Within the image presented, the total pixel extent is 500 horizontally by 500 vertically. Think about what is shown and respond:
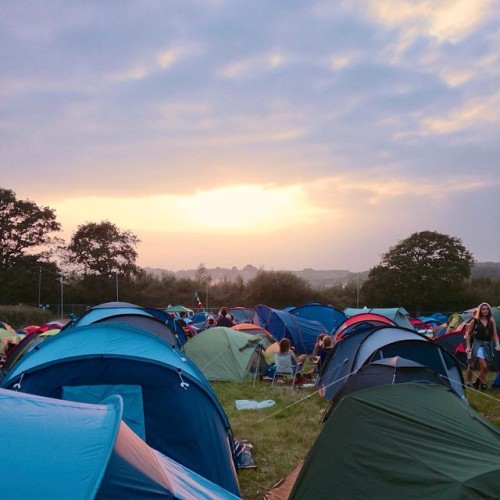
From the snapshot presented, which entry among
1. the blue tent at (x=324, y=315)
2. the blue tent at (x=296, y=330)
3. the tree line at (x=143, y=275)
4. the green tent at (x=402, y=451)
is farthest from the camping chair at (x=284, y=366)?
the tree line at (x=143, y=275)

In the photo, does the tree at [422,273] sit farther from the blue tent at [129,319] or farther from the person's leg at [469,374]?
the blue tent at [129,319]

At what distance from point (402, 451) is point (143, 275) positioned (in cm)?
4295

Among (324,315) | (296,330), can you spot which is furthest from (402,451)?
(324,315)

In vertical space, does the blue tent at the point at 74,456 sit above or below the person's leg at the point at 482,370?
above

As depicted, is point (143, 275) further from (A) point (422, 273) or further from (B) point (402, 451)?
(B) point (402, 451)

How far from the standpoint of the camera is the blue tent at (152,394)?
17.1ft

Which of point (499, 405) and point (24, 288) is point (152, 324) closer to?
point (499, 405)

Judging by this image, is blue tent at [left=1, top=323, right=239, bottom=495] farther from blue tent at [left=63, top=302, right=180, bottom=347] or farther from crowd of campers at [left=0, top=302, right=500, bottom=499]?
blue tent at [left=63, top=302, right=180, bottom=347]

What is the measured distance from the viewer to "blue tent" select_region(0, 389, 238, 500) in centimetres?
244

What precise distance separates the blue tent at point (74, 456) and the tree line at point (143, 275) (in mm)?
34043

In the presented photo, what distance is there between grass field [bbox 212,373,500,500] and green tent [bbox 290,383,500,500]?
70.1 inches

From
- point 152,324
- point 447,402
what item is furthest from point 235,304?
point 447,402

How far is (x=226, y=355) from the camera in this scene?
40.3 feet

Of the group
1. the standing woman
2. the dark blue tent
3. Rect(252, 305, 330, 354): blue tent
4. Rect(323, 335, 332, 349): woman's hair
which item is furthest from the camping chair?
Rect(252, 305, 330, 354): blue tent
